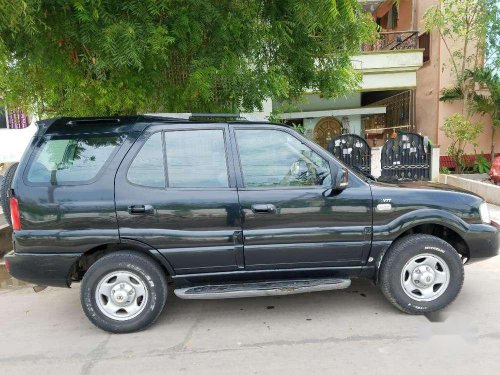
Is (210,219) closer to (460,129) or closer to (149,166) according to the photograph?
(149,166)

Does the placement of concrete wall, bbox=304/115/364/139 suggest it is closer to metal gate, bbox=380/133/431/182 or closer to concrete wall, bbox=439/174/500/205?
concrete wall, bbox=439/174/500/205

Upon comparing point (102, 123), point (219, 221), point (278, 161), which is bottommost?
point (219, 221)

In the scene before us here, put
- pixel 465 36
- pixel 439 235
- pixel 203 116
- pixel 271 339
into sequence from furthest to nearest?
pixel 465 36, pixel 439 235, pixel 203 116, pixel 271 339

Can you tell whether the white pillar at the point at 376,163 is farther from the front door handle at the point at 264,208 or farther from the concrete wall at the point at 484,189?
the front door handle at the point at 264,208

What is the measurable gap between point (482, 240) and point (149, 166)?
316cm

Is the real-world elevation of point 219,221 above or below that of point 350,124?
below

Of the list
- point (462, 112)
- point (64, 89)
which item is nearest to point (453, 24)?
point (462, 112)

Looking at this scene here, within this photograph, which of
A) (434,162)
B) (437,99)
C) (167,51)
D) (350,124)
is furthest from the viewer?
(350,124)

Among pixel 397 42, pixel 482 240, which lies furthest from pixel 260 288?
pixel 397 42

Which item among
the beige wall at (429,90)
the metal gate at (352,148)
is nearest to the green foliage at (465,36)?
the beige wall at (429,90)

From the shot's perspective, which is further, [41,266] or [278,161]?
[278,161]

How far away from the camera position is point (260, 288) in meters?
3.49

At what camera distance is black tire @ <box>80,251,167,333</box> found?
134 inches

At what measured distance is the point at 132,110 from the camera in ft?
18.1
